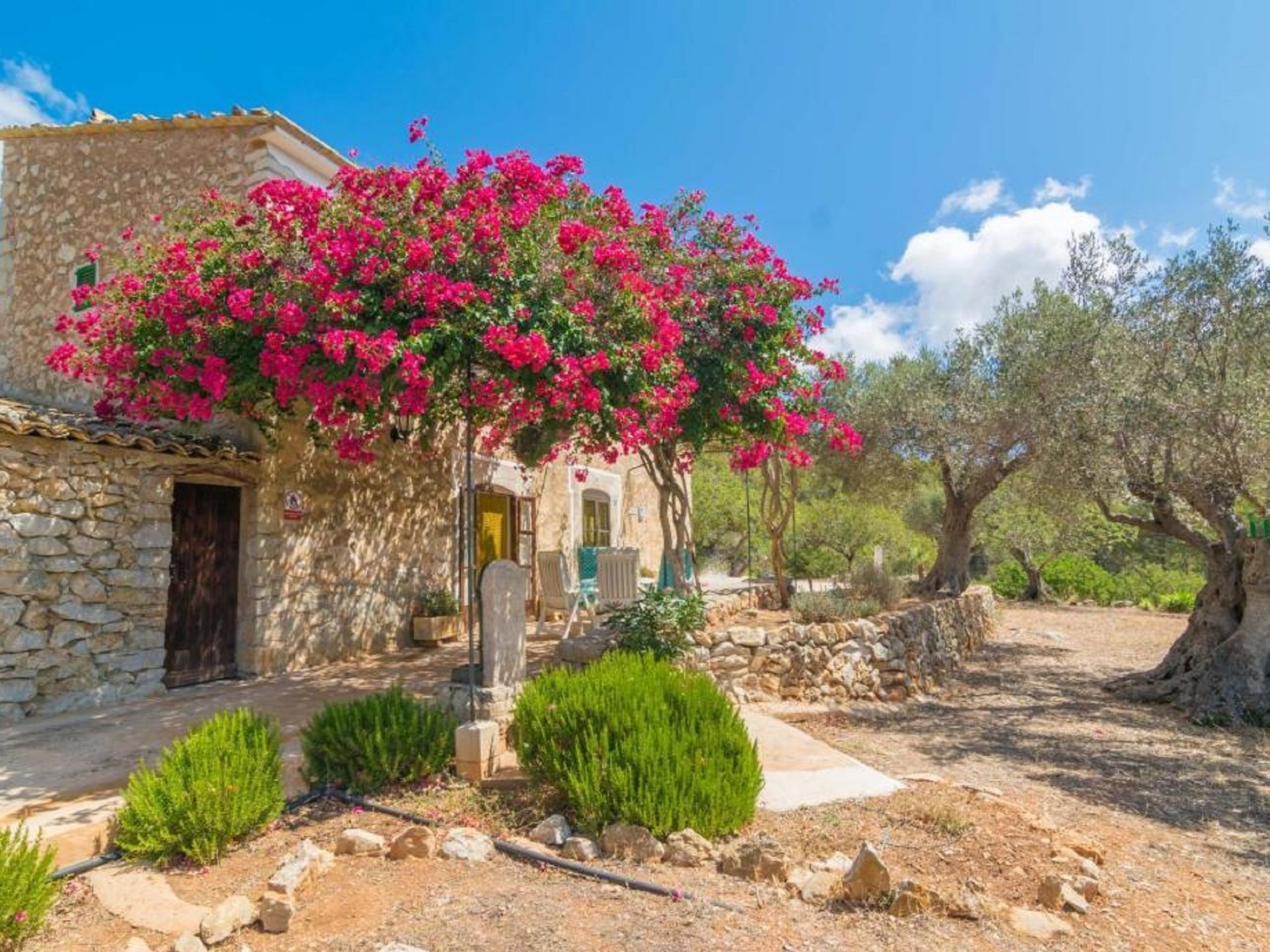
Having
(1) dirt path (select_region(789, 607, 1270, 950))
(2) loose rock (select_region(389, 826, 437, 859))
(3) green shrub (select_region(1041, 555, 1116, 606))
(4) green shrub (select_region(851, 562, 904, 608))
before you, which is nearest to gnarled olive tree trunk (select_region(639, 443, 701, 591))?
(1) dirt path (select_region(789, 607, 1270, 950))

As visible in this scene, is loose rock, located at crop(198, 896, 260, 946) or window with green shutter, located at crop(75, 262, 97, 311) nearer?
loose rock, located at crop(198, 896, 260, 946)

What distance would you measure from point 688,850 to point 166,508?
5.33 meters

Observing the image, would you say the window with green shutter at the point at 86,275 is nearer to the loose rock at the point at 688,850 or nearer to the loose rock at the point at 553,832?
the loose rock at the point at 553,832

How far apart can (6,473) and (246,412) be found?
1.63 meters

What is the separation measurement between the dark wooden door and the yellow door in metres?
3.07

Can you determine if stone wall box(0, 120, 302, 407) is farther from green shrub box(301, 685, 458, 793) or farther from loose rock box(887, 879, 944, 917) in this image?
loose rock box(887, 879, 944, 917)

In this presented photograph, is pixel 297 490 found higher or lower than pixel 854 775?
higher

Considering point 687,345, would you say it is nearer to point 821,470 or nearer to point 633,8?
point 633,8

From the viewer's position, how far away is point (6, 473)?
5273 mm

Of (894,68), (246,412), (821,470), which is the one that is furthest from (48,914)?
(821,470)

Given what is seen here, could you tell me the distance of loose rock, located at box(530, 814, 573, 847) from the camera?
3350 mm

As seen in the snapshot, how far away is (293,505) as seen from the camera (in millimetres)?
7059

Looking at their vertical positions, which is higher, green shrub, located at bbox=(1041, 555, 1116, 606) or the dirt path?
green shrub, located at bbox=(1041, 555, 1116, 606)

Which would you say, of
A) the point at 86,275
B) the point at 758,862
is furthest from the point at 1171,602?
the point at 86,275
